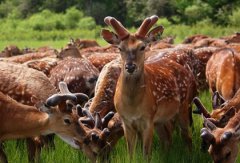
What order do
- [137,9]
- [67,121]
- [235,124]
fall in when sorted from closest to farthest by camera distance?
[235,124] → [67,121] → [137,9]

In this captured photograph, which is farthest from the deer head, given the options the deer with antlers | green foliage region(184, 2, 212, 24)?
green foliage region(184, 2, 212, 24)

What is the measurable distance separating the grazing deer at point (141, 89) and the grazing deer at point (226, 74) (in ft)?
3.01

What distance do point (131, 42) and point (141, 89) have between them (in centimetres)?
67

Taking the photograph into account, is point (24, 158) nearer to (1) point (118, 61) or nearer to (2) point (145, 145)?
(2) point (145, 145)

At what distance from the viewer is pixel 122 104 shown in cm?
760

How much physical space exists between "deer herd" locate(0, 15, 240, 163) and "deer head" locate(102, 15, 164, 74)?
13 mm

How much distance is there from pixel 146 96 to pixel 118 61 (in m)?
1.82

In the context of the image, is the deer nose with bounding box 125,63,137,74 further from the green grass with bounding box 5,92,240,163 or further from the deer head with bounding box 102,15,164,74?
the green grass with bounding box 5,92,240,163

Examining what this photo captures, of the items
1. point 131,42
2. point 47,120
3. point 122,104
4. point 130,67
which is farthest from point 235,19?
point 47,120

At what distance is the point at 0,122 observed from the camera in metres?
6.55

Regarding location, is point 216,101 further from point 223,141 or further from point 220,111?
point 223,141

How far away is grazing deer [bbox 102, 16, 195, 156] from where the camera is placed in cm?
720

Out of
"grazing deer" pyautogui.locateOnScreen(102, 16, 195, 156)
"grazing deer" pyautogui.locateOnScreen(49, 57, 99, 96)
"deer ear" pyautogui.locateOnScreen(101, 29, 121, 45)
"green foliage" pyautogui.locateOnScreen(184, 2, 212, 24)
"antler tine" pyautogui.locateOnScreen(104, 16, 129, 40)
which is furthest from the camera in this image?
"green foliage" pyautogui.locateOnScreen(184, 2, 212, 24)

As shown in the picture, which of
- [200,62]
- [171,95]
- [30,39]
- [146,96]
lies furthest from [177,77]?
[30,39]
